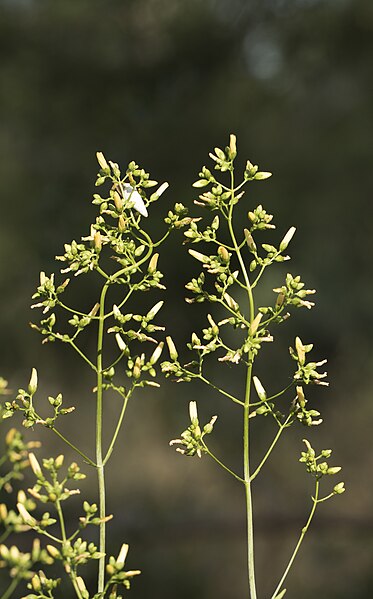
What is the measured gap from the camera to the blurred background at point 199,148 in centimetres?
266

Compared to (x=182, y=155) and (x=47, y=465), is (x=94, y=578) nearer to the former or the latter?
(x=182, y=155)

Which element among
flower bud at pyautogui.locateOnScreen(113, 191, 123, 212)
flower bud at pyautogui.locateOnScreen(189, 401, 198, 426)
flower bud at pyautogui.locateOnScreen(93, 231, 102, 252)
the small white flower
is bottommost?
flower bud at pyautogui.locateOnScreen(189, 401, 198, 426)

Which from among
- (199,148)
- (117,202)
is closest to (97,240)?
(117,202)

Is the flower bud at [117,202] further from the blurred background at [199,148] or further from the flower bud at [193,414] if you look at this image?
the blurred background at [199,148]

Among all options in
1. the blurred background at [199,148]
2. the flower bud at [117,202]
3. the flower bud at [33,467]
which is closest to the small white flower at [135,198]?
the flower bud at [117,202]

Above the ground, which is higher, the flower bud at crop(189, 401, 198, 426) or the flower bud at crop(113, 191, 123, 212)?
the flower bud at crop(113, 191, 123, 212)

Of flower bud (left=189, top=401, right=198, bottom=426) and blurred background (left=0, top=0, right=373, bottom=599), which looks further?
blurred background (left=0, top=0, right=373, bottom=599)

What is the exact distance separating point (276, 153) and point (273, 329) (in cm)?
49

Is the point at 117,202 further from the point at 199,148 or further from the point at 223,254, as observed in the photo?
the point at 199,148

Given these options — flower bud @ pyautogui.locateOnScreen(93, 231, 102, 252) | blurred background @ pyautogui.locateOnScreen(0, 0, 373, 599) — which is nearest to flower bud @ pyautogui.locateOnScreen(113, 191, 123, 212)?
flower bud @ pyautogui.locateOnScreen(93, 231, 102, 252)

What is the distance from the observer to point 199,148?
2.67 meters

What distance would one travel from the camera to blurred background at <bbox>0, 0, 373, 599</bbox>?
8.71 feet

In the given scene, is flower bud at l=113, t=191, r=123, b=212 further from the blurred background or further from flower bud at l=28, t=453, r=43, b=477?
the blurred background

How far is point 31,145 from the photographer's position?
110 inches
